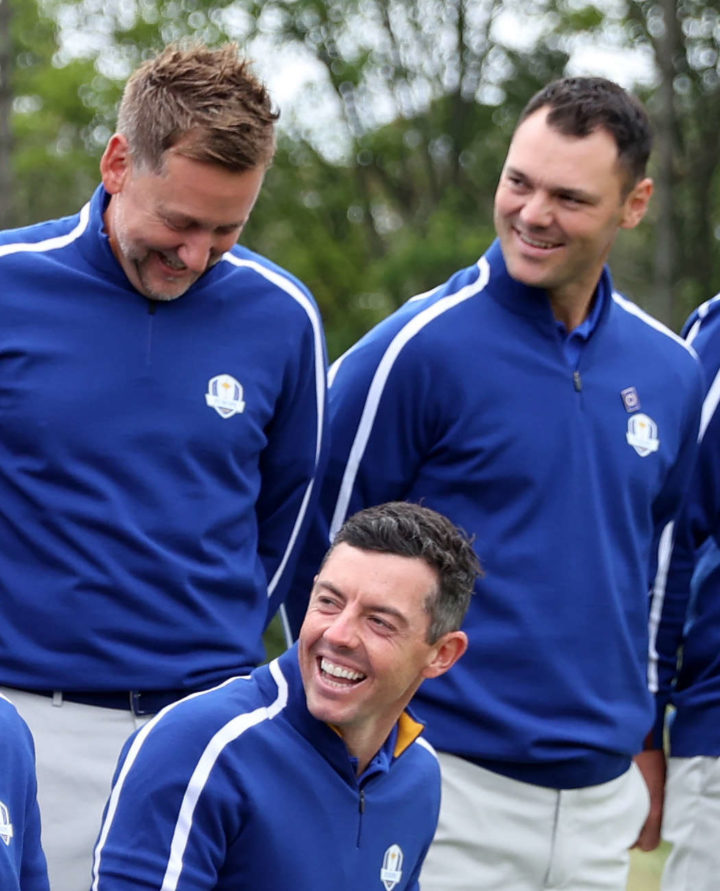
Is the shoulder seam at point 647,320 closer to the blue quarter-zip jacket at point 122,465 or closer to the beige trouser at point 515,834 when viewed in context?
the blue quarter-zip jacket at point 122,465

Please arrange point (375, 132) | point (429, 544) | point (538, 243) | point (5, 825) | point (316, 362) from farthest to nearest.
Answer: point (375, 132)
point (538, 243)
point (316, 362)
point (429, 544)
point (5, 825)

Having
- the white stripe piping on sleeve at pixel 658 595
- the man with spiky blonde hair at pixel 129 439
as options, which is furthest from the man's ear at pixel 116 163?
the white stripe piping on sleeve at pixel 658 595

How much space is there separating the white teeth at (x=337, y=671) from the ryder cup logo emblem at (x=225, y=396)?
0.66 meters

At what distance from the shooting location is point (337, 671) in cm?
281

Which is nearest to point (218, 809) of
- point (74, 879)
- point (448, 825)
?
point (74, 879)

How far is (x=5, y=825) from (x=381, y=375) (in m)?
1.51

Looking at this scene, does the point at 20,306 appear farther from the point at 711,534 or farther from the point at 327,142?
the point at 327,142

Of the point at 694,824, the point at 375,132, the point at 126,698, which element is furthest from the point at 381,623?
the point at 375,132

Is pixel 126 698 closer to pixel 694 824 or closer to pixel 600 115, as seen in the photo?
pixel 694 824

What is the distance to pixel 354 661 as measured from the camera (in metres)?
2.83

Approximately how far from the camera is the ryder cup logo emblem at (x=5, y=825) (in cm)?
233

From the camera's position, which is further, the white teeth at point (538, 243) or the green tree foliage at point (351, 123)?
the green tree foliage at point (351, 123)

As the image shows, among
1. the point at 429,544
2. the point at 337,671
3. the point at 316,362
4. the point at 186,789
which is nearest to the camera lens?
the point at 186,789

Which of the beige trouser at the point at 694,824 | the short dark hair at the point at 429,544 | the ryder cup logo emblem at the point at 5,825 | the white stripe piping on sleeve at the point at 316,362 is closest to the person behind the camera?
the ryder cup logo emblem at the point at 5,825
